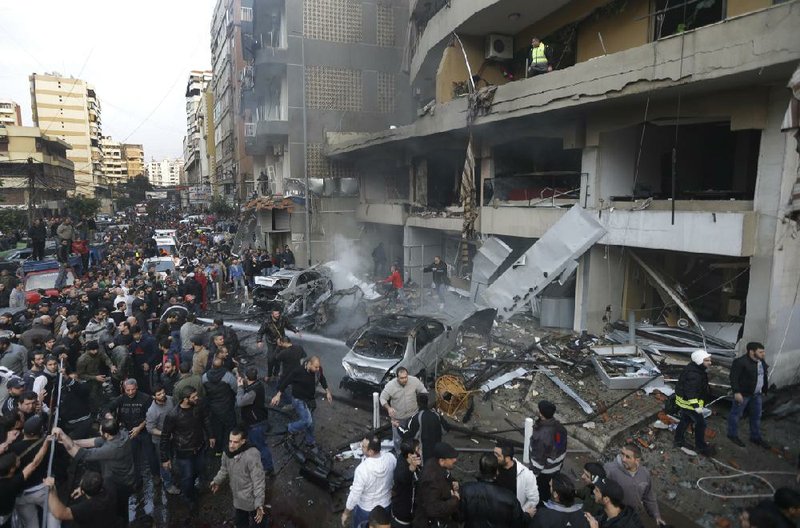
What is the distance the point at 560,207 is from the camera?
12.3m

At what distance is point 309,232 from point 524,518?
1959cm

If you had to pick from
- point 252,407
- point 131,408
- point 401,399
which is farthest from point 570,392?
point 131,408

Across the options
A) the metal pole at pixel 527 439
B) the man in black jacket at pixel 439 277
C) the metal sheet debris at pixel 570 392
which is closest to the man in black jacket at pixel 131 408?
the metal pole at pixel 527 439

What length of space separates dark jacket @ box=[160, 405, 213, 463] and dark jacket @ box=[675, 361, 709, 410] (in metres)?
6.54

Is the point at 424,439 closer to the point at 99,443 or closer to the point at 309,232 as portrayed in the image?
the point at 99,443

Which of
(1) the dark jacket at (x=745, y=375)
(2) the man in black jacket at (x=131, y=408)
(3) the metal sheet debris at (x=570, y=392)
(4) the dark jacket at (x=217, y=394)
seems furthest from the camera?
(3) the metal sheet debris at (x=570, y=392)

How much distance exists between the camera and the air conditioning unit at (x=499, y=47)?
14.5 meters

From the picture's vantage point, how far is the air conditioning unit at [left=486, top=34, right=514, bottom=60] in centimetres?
1448

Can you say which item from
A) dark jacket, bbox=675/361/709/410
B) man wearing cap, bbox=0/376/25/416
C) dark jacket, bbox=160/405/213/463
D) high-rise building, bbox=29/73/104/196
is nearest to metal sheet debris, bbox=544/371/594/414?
dark jacket, bbox=675/361/709/410

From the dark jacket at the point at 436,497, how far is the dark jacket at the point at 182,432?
2.91 metres

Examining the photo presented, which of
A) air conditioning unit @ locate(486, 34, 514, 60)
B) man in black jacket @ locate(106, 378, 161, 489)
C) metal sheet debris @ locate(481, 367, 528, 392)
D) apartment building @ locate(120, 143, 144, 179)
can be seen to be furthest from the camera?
apartment building @ locate(120, 143, 144, 179)

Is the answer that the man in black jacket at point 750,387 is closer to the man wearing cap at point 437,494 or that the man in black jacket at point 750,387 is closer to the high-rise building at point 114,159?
the man wearing cap at point 437,494

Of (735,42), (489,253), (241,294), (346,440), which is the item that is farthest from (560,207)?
(241,294)

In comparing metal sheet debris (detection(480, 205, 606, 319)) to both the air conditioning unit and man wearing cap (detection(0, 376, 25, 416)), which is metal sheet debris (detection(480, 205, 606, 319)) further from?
A: man wearing cap (detection(0, 376, 25, 416))
